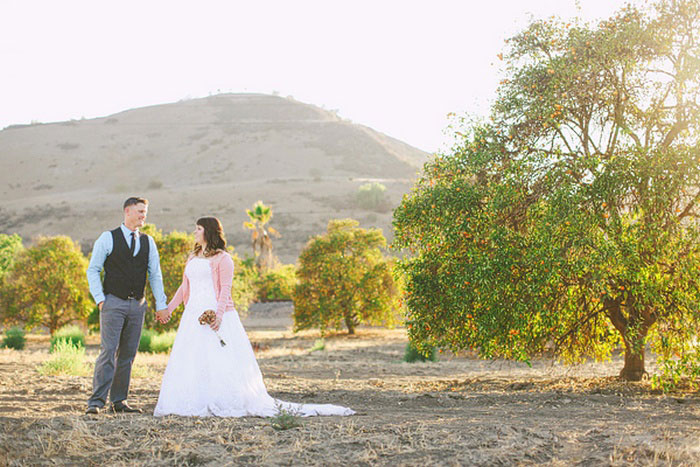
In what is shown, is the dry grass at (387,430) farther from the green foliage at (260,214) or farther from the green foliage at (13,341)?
the green foliage at (260,214)

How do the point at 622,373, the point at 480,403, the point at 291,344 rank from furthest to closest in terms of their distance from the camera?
the point at 291,344 < the point at 622,373 < the point at 480,403

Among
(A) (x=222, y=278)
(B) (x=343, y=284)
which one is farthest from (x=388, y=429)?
(B) (x=343, y=284)

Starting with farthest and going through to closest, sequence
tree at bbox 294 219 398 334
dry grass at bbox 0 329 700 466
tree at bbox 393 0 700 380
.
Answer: tree at bbox 294 219 398 334 < tree at bbox 393 0 700 380 < dry grass at bbox 0 329 700 466

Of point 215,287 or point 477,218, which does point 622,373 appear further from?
point 215,287

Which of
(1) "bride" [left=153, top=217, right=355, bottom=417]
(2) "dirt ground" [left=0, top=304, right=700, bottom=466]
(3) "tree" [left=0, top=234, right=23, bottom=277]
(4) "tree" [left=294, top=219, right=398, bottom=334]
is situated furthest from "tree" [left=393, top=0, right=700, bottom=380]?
(3) "tree" [left=0, top=234, right=23, bottom=277]

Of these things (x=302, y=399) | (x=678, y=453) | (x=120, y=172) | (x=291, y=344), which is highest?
(x=120, y=172)

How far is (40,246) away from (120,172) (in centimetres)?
9309

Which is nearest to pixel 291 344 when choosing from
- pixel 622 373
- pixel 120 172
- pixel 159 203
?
pixel 622 373

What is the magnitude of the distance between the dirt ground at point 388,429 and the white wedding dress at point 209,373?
283mm

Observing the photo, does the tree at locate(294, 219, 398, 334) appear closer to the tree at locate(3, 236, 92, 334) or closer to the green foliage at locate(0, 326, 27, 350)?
the tree at locate(3, 236, 92, 334)

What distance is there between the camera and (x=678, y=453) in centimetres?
479

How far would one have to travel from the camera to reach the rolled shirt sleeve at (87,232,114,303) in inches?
268

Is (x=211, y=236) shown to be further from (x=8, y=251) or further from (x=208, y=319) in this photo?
(x=8, y=251)

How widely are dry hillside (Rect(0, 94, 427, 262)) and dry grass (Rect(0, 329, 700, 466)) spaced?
55283mm
